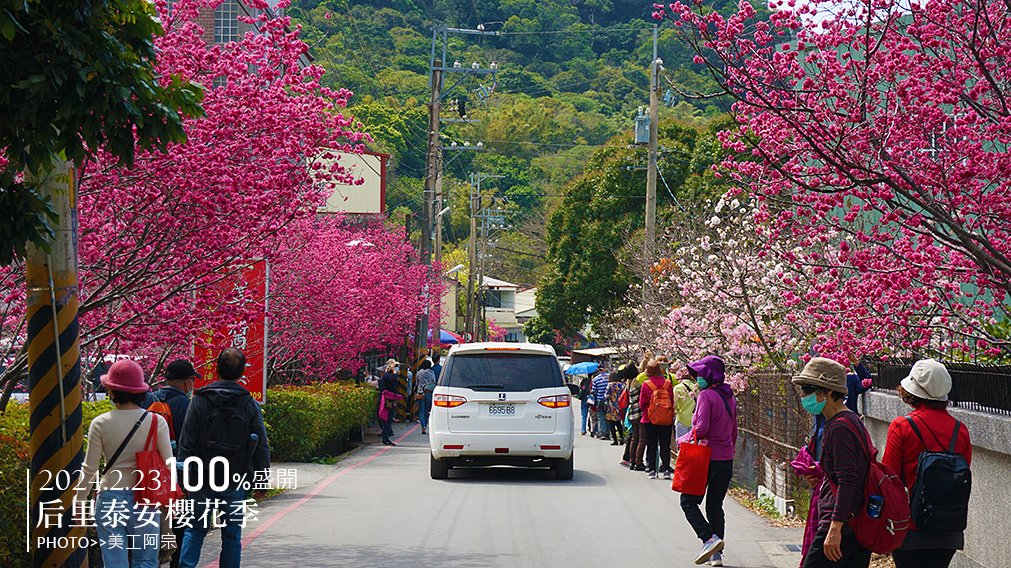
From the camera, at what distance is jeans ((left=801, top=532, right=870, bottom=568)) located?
7199 mm

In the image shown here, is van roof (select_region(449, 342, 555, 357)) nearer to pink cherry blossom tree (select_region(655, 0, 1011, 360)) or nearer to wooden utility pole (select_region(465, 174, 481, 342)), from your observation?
pink cherry blossom tree (select_region(655, 0, 1011, 360))

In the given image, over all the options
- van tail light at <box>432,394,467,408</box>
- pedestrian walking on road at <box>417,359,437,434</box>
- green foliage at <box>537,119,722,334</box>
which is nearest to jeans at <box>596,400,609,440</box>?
pedestrian walking on road at <box>417,359,437,434</box>

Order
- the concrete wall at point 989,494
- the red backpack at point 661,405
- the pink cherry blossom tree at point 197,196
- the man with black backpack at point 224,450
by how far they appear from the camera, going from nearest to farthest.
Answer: the concrete wall at point 989,494, the man with black backpack at point 224,450, the pink cherry blossom tree at point 197,196, the red backpack at point 661,405

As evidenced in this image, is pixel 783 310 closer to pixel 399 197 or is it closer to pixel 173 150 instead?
pixel 173 150

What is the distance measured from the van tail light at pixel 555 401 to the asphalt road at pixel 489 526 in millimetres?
1131

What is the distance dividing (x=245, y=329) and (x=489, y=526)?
17.2ft

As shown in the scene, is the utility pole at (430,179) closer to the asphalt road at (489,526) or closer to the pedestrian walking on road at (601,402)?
the pedestrian walking on road at (601,402)

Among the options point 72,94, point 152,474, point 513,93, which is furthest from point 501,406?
point 513,93

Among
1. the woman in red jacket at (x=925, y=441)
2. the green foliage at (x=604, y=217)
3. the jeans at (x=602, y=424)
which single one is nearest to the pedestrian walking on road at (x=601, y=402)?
the jeans at (x=602, y=424)

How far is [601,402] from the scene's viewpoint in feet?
107

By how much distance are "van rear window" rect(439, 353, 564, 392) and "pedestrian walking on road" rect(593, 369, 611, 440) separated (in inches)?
471

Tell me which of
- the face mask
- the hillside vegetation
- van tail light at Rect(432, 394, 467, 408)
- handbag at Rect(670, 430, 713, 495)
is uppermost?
the hillside vegetation

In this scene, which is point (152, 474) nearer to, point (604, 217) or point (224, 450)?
point (224, 450)

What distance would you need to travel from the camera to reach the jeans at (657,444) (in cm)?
1986
